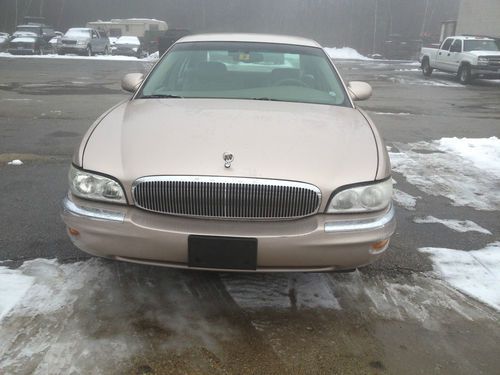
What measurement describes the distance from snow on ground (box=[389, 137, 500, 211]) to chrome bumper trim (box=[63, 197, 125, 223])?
379 cm

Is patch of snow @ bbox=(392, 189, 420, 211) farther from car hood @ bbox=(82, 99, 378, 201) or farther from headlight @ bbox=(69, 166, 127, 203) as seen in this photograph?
headlight @ bbox=(69, 166, 127, 203)

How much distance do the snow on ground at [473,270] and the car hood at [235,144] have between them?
4.11 feet

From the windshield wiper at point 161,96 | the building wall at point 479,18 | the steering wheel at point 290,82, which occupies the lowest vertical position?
the windshield wiper at point 161,96

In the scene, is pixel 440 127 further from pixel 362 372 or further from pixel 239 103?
pixel 362 372

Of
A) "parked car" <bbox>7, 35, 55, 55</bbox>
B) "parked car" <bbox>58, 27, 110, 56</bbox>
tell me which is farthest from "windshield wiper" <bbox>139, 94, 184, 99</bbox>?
"parked car" <bbox>7, 35, 55, 55</bbox>

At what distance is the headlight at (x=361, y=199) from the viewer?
2.74 m

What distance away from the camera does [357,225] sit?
2.78 meters

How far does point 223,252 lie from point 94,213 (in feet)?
2.56

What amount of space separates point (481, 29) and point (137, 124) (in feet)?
105

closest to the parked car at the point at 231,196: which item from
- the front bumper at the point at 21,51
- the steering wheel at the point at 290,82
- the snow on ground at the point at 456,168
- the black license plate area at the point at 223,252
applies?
the black license plate area at the point at 223,252

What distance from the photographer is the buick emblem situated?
2.73m

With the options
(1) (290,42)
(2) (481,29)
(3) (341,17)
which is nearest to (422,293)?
(1) (290,42)

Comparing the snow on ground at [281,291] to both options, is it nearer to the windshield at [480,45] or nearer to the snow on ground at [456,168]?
the snow on ground at [456,168]

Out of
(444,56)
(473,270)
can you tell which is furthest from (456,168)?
(444,56)
